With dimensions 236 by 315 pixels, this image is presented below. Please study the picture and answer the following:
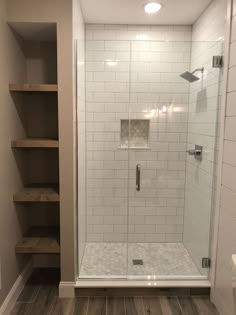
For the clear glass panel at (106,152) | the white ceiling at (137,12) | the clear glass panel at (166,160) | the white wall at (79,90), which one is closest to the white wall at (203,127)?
the clear glass panel at (166,160)

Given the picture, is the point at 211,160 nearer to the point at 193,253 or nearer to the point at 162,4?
the point at 193,253

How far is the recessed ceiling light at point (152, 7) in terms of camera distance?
2.20 metres

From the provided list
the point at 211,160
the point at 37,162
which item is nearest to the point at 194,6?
the point at 211,160

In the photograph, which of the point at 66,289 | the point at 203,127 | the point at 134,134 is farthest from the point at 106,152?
the point at 66,289

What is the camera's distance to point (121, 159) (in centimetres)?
281

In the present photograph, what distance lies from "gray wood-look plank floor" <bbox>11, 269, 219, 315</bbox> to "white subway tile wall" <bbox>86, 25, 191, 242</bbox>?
0.85 metres

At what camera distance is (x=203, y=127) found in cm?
231

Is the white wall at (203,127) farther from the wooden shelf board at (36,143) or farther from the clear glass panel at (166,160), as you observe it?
the wooden shelf board at (36,143)

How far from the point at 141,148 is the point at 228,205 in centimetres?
121

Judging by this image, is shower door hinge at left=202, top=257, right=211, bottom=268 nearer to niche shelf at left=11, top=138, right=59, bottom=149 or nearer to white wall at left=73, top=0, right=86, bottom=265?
white wall at left=73, top=0, right=86, bottom=265

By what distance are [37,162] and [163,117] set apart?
1433 mm

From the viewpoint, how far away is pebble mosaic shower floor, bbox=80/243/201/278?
226cm

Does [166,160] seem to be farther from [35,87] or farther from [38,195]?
[35,87]

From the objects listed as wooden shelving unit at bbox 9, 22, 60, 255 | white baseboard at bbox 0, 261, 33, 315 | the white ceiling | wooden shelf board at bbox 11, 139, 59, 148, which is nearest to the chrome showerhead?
the white ceiling
